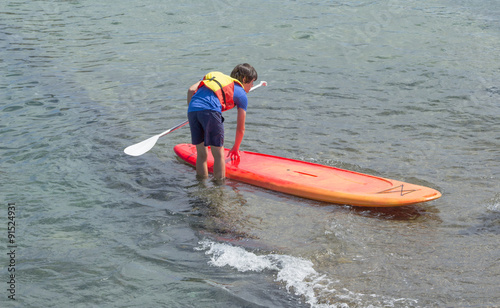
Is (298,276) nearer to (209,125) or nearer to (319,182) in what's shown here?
(319,182)

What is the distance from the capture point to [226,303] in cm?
370

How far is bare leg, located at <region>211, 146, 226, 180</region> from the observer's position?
5.59m

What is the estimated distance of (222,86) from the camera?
17.5 ft

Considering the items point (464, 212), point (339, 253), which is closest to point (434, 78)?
point (464, 212)

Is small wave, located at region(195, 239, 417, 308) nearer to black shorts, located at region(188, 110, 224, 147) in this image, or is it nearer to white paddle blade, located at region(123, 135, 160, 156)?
black shorts, located at region(188, 110, 224, 147)

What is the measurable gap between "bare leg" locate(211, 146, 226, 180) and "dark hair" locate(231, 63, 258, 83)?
2.69 feet

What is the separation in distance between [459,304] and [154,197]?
334 cm

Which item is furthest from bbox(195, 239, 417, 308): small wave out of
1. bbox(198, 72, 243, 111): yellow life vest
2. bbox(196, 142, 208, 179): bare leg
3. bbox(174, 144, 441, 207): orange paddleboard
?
bbox(198, 72, 243, 111): yellow life vest

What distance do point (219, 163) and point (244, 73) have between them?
111 centimetres

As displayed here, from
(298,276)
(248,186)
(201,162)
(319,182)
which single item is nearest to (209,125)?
(201,162)

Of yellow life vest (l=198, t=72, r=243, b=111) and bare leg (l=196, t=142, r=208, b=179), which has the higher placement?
yellow life vest (l=198, t=72, r=243, b=111)

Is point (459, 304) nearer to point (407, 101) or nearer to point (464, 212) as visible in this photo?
point (464, 212)

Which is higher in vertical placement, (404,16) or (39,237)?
(404,16)

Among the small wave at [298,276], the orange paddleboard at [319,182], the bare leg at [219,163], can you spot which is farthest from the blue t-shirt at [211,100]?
the small wave at [298,276]
